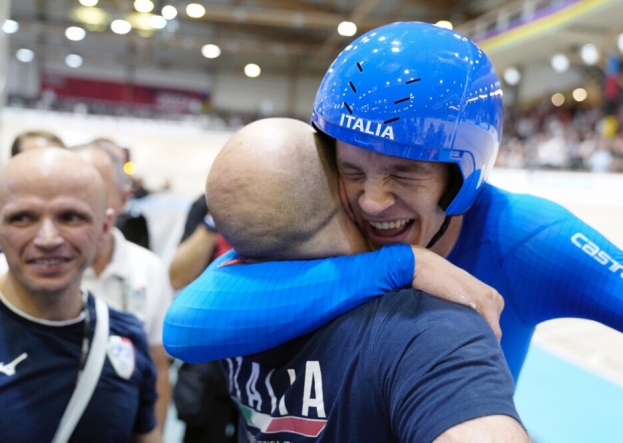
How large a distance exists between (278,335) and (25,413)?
91cm

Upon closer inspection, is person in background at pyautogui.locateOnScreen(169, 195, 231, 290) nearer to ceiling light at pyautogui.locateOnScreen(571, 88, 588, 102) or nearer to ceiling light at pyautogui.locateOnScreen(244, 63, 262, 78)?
ceiling light at pyautogui.locateOnScreen(571, 88, 588, 102)

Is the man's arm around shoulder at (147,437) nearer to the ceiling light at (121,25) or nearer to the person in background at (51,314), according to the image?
the person in background at (51,314)

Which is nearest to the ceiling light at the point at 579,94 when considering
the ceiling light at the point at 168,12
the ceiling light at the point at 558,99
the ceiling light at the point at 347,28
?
the ceiling light at the point at 558,99

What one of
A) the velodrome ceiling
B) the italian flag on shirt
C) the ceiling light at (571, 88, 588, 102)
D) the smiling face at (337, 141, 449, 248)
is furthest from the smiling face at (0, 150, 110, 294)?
the ceiling light at (571, 88, 588, 102)

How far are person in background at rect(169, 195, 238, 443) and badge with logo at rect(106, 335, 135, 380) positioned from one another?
2.58 ft

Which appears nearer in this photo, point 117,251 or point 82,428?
point 82,428

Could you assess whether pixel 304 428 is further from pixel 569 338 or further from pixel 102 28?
pixel 102 28

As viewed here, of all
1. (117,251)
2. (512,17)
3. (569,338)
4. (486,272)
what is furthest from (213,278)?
A: (512,17)

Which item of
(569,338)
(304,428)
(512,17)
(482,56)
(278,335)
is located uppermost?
(512,17)

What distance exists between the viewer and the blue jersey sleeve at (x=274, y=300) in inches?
39.2

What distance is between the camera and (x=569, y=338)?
2.94 meters

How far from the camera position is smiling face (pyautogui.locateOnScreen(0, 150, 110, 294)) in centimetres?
157

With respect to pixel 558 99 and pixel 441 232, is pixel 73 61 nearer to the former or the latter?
pixel 558 99

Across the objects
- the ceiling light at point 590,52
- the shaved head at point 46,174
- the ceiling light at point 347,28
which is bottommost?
the shaved head at point 46,174
